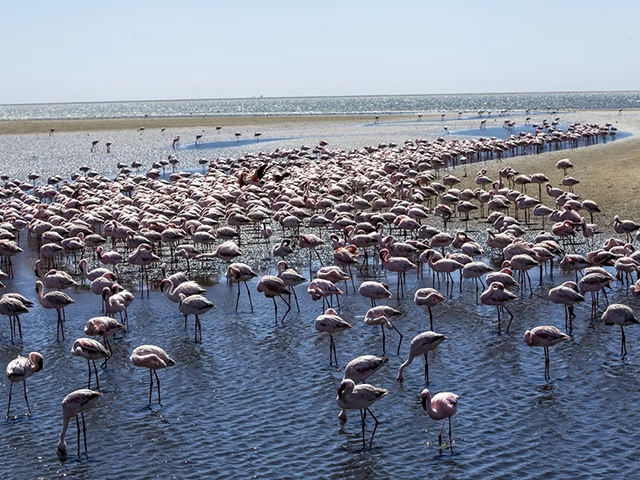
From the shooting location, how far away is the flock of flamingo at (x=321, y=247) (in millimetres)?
13266

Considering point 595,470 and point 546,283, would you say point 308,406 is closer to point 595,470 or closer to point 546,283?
point 595,470

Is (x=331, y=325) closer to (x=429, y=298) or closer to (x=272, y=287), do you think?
(x=429, y=298)

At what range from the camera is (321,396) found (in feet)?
40.7

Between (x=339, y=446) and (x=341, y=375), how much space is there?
246 centimetres

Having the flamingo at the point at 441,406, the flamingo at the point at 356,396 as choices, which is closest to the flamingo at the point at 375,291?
the flamingo at the point at 356,396

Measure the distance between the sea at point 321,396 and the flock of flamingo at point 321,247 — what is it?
0.28m

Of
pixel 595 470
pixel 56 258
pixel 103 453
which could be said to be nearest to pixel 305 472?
pixel 103 453

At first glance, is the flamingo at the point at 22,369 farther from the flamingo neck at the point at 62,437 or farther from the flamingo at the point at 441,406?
the flamingo at the point at 441,406

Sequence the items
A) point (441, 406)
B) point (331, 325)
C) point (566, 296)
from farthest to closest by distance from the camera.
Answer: point (566, 296), point (331, 325), point (441, 406)

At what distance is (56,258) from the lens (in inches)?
918

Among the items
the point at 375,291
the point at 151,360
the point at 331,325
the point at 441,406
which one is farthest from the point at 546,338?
the point at 151,360

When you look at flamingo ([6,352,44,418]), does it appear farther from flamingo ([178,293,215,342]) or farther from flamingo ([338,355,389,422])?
flamingo ([338,355,389,422])

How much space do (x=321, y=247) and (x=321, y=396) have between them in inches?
415

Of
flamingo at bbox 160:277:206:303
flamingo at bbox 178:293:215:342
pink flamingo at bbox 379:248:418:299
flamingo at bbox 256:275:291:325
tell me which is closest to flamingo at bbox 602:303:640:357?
pink flamingo at bbox 379:248:418:299
